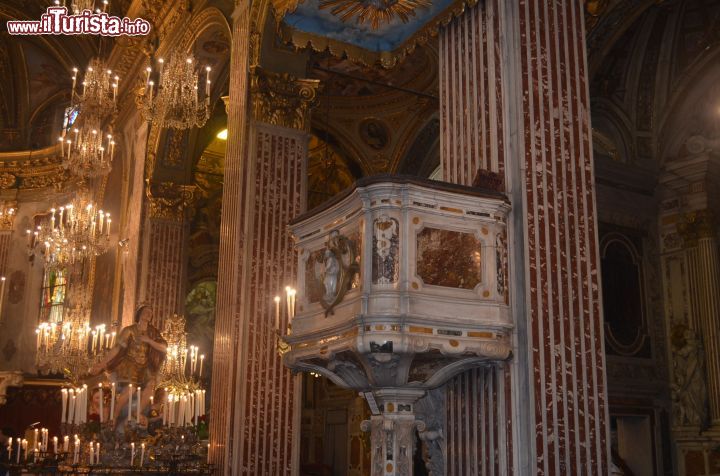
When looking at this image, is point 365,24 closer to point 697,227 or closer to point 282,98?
point 282,98

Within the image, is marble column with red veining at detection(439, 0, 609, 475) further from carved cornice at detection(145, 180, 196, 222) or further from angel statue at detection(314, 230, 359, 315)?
carved cornice at detection(145, 180, 196, 222)

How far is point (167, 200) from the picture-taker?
635 inches

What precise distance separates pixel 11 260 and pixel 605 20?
17.0m

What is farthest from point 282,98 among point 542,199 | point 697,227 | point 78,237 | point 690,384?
point 690,384

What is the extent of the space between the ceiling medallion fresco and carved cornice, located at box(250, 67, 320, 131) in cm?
266

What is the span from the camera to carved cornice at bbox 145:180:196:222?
16094 mm

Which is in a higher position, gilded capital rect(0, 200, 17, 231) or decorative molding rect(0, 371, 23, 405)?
gilded capital rect(0, 200, 17, 231)

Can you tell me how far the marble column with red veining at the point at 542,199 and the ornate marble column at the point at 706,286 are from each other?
26.6 ft

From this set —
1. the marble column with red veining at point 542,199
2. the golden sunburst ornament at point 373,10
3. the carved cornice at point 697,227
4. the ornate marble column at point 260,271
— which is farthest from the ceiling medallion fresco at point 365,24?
the carved cornice at point 697,227

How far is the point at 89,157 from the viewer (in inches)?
487

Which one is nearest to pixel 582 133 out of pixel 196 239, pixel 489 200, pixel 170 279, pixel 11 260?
pixel 489 200

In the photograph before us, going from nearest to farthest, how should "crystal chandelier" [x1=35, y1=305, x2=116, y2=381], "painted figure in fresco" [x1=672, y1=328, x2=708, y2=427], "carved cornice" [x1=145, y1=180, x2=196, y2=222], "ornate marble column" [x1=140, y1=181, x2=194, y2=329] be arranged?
"painted figure in fresco" [x1=672, y1=328, x2=708, y2=427] < "crystal chandelier" [x1=35, y1=305, x2=116, y2=381] < "ornate marble column" [x1=140, y1=181, x2=194, y2=329] < "carved cornice" [x1=145, y1=180, x2=196, y2=222]

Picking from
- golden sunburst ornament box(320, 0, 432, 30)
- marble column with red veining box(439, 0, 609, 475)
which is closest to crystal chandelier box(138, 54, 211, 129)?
golden sunburst ornament box(320, 0, 432, 30)

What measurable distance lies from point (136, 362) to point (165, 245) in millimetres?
5053
